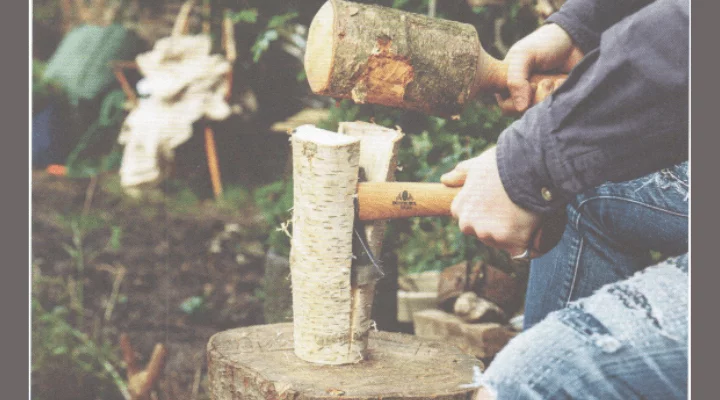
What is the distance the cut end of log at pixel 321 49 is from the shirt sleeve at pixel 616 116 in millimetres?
646

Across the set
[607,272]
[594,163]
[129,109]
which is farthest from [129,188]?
[594,163]

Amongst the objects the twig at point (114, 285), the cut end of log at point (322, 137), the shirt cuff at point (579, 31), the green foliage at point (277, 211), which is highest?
the shirt cuff at point (579, 31)

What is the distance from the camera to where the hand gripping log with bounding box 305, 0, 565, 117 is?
204cm

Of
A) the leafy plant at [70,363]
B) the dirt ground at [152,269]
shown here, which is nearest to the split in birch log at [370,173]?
the dirt ground at [152,269]

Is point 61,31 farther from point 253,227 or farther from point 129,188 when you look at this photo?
point 253,227

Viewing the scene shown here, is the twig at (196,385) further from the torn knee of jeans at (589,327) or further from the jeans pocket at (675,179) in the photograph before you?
the torn knee of jeans at (589,327)

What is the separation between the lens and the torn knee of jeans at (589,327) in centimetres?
145

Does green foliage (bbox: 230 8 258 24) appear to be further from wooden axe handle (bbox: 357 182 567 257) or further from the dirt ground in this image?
wooden axe handle (bbox: 357 182 567 257)

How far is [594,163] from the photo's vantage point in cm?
152

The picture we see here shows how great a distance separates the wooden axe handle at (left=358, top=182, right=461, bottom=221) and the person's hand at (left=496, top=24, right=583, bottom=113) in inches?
17.5

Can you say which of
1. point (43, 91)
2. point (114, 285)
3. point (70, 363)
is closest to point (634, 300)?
point (70, 363)

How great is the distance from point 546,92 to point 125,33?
4783 millimetres

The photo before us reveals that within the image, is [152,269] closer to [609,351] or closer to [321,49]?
[321,49]

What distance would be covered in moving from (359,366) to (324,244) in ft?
1.14
